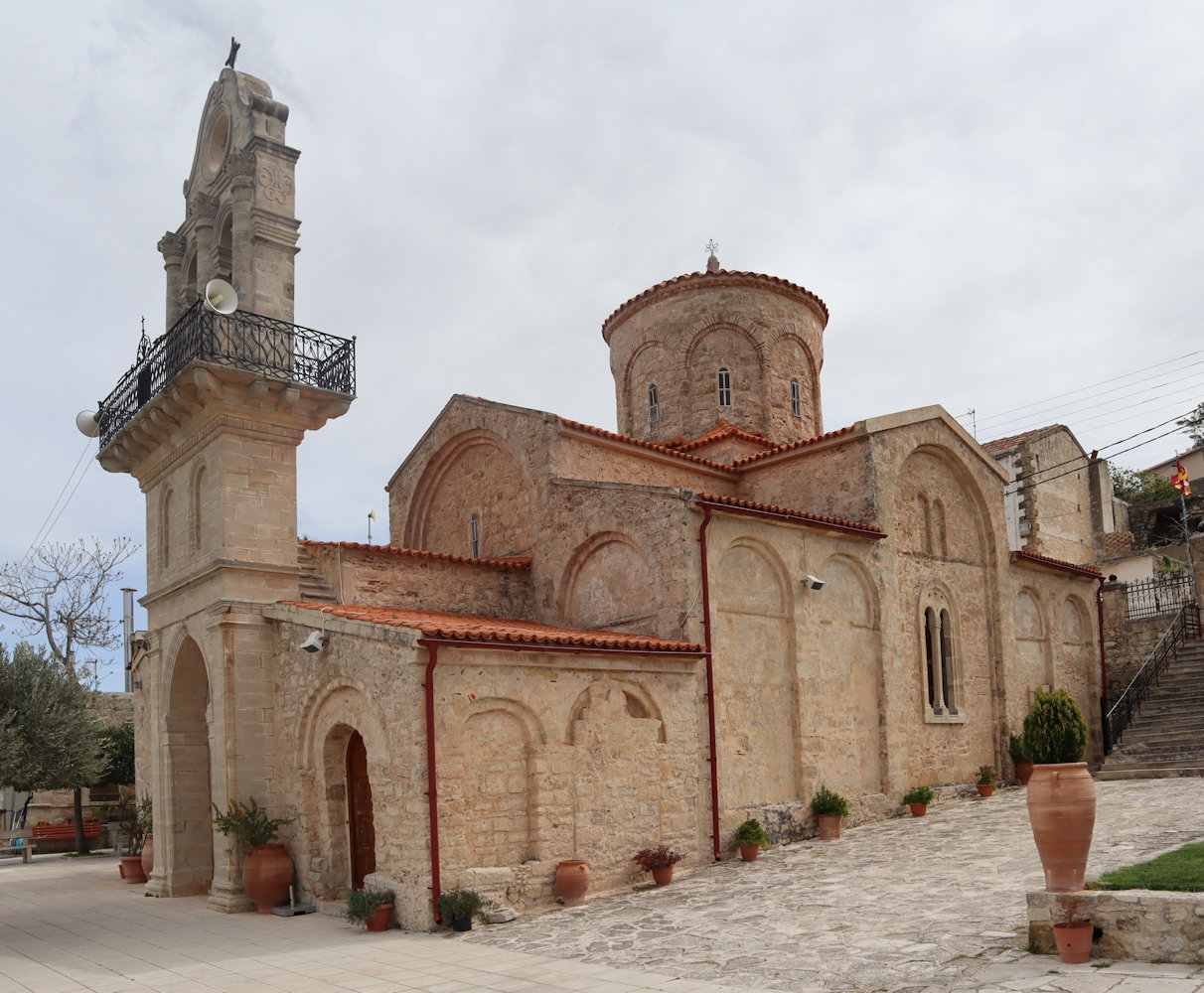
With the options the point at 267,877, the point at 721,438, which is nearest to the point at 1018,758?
the point at 721,438

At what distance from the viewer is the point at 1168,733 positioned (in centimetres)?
1911

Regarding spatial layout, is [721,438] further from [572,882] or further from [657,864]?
[572,882]

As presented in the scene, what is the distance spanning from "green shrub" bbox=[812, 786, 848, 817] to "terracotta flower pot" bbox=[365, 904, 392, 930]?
263 inches

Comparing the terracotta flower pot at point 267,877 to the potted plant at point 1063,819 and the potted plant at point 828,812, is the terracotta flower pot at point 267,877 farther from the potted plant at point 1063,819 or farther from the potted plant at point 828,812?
the potted plant at point 1063,819

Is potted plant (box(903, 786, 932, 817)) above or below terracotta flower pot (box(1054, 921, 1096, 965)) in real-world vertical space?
below

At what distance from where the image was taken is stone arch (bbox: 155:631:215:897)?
14.2 metres

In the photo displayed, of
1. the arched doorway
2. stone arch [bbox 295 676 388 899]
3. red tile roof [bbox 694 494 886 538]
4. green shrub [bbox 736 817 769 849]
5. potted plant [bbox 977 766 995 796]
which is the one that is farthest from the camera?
potted plant [bbox 977 766 995 796]

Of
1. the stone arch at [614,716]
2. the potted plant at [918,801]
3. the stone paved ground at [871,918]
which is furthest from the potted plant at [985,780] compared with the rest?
the stone arch at [614,716]

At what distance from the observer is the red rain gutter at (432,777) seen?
33.8 ft

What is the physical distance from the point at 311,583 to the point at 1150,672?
17.8 meters

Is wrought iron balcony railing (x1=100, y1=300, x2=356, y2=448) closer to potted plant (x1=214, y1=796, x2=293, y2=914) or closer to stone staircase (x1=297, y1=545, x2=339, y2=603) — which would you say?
stone staircase (x1=297, y1=545, x2=339, y2=603)

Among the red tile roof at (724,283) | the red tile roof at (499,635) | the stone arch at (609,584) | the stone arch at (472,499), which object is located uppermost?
the red tile roof at (724,283)

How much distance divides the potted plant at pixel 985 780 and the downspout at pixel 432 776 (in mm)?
11327

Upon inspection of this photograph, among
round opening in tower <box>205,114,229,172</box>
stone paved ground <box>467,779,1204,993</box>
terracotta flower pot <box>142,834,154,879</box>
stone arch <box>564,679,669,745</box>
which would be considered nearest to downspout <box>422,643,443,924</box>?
stone paved ground <box>467,779,1204,993</box>
